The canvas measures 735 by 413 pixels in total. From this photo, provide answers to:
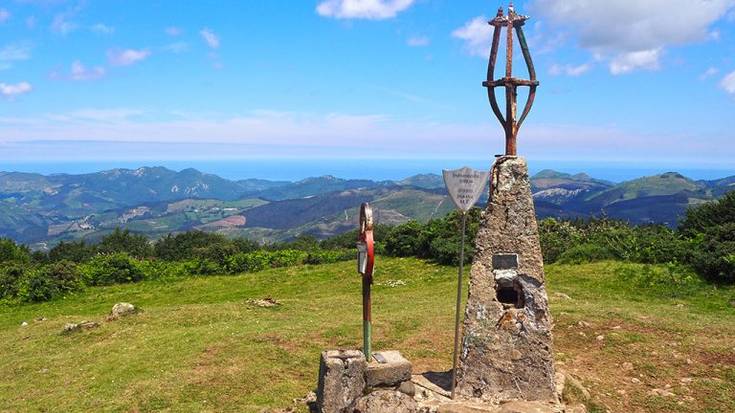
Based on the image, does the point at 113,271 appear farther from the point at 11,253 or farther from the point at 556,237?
the point at 556,237

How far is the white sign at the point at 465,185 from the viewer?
915cm

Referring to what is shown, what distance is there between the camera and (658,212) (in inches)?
7648

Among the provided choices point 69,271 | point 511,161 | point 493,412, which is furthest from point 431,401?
point 69,271

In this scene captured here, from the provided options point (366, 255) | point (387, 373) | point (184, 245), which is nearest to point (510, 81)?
point (366, 255)

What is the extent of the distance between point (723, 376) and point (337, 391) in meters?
8.29

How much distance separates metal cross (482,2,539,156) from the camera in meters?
9.67

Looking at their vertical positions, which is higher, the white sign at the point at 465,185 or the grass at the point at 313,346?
the white sign at the point at 465,185

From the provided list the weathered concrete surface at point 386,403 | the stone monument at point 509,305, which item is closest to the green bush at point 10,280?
the weathered concrete surface at point 386,403

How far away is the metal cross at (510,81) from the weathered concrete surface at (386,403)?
4.86m

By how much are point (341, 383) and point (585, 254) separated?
1875 centimetres

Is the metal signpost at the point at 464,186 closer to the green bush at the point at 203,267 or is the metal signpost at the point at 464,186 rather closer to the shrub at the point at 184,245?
the green bush at the point at 203,267

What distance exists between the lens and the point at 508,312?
9.94 metres

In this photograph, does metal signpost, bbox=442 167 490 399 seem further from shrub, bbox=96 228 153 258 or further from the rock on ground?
shrub, bbox=96 228 153 258

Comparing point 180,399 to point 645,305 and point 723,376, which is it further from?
point 645,305
